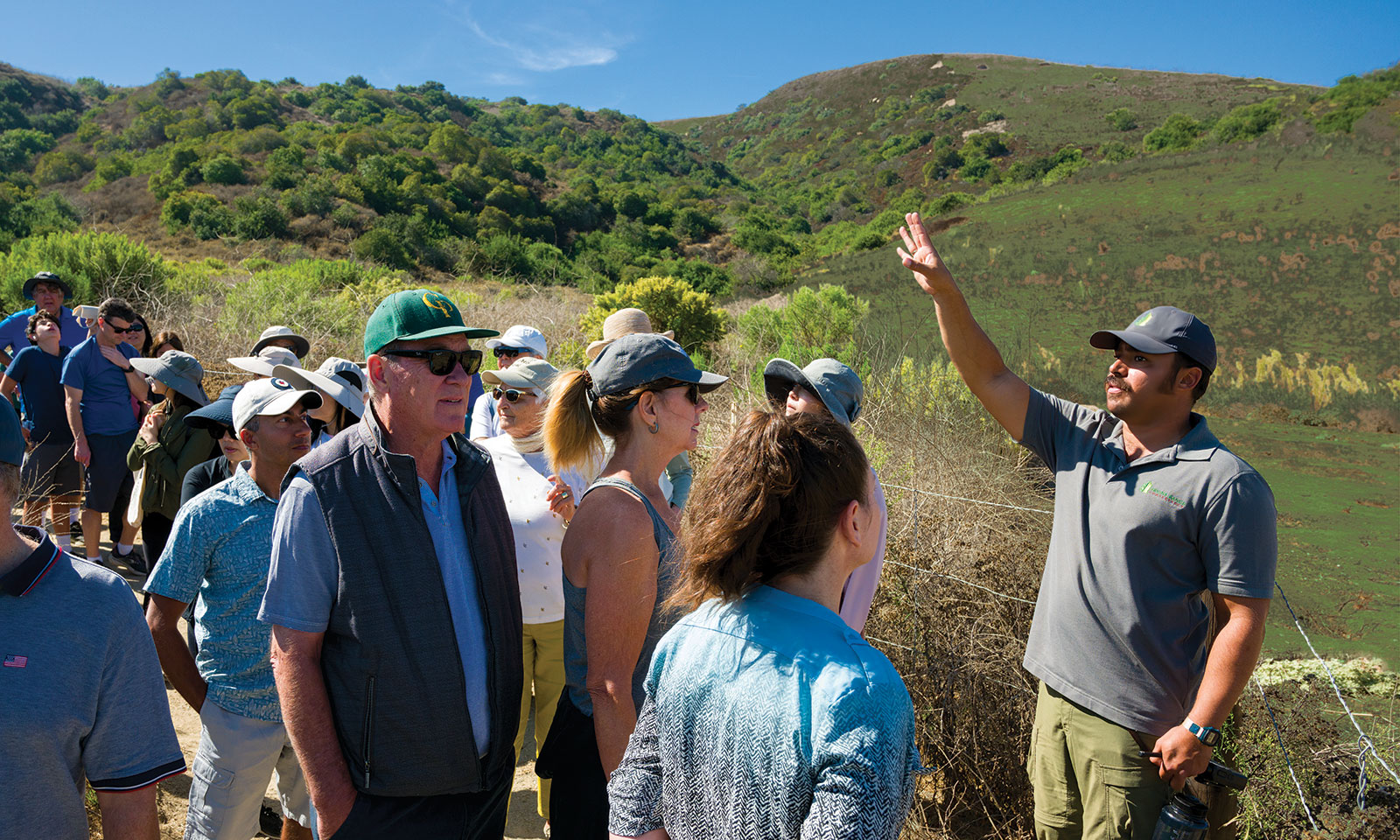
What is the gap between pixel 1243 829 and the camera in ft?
9.43

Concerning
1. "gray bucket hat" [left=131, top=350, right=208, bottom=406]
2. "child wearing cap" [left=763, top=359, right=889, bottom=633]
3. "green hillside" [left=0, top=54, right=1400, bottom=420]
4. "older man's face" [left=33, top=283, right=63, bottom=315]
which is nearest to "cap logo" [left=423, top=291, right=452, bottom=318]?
"child wearing cap" [left=763, top=359, right=889, bottom=633]

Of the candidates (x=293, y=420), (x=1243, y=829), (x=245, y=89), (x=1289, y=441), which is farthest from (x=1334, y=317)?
(x=245, y=89)

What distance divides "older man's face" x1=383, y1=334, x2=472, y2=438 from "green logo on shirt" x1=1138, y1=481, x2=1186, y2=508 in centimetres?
194

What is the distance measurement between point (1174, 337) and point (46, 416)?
7401 mm

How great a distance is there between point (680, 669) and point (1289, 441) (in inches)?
843

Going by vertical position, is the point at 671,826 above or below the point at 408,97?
below

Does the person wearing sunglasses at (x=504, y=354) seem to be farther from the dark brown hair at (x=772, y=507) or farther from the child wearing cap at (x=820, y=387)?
the dark brown hair at (x=772, y=507)

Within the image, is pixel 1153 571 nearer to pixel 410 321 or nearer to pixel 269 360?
pixel 410 321

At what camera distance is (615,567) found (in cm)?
171

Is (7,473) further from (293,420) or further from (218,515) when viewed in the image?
(293,420)

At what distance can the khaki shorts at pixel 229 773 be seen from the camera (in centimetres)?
231

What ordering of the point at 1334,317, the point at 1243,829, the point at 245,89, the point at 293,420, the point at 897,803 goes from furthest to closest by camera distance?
1. the point at 245,89
2. the point at 1334,317
3. the point at 1243,829
4. the point at 293,420
5. the point at 897,803

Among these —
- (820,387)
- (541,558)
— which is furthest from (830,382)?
(541,558)

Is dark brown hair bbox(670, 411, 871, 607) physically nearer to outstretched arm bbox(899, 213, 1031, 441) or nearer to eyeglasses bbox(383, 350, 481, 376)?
eyeglasses bbox(383, 350, 481, 376)
